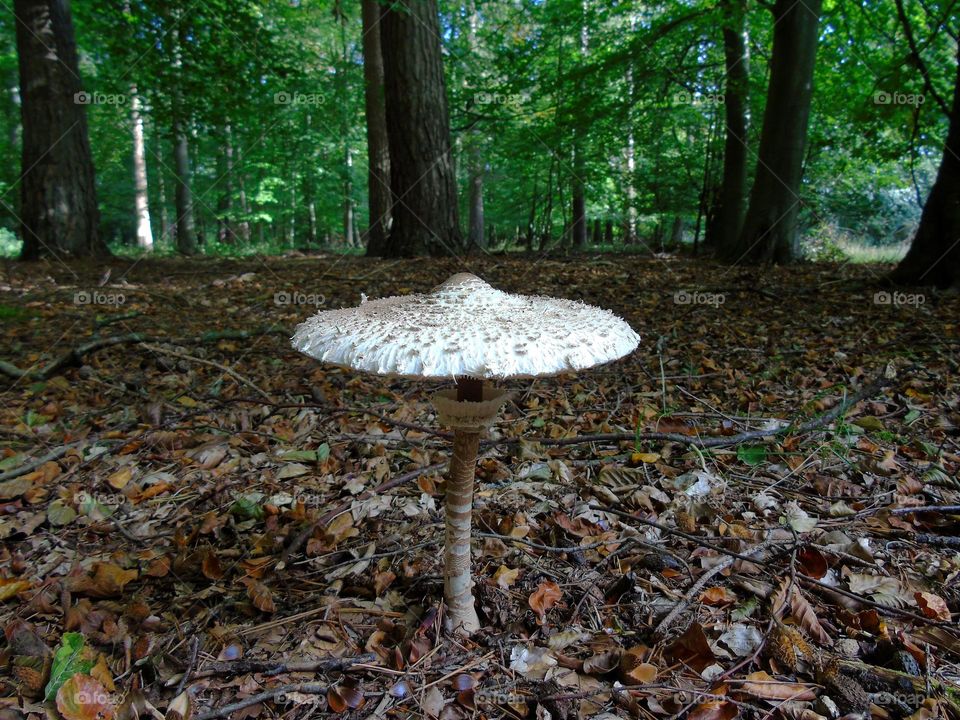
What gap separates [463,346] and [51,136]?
1008cm

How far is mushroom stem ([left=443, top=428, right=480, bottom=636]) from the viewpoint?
1.81 metres

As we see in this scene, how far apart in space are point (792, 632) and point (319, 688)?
5.35 feet

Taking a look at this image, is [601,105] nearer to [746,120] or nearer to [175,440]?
[746,120]

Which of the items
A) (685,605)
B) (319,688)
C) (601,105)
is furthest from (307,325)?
(601,105)

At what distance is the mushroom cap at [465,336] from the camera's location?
1348 millimetres

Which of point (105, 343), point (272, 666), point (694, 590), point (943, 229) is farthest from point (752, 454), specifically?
point (105, 343)

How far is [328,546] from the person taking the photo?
2406 mm

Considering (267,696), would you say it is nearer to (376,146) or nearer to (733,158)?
(376,146)

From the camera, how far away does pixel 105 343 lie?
420cm

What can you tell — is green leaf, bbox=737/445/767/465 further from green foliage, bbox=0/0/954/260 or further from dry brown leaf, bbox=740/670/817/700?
green foliage, bbox=0/0/954/260

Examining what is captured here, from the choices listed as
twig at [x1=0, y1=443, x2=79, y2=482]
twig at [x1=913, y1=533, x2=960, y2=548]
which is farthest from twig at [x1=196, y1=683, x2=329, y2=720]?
twig at [x1=913, y1=533, x2=960, y2=548]

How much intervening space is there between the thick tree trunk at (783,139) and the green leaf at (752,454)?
6054 mm

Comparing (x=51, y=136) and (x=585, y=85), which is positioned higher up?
(x=585, y=85)

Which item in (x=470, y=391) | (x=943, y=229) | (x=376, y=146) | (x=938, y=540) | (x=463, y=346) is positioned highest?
(x=376, y=146)
